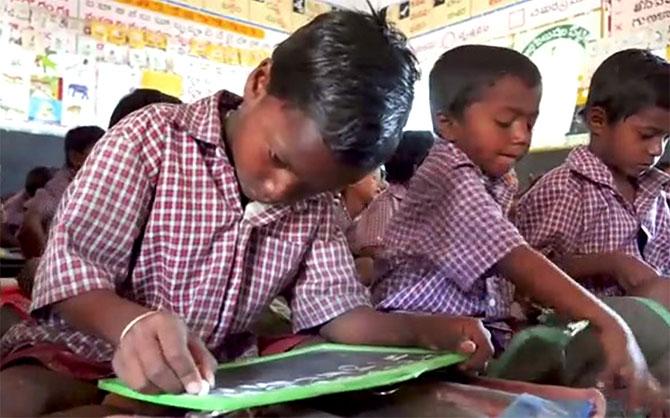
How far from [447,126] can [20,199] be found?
104cm

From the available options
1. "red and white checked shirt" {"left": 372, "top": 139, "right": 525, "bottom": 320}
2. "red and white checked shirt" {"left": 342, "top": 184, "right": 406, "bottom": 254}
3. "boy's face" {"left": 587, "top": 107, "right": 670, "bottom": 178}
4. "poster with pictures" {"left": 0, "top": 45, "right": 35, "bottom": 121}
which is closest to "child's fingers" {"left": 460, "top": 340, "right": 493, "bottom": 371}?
"red and white checked shirt" {"left": 372, "top": 139, "right": 525, "bottom": 320}

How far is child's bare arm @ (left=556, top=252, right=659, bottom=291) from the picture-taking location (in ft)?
3.10

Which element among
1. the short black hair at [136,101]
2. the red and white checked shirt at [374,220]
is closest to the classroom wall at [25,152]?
the short black hair at [136,101]

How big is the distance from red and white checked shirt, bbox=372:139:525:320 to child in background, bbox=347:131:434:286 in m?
0.37

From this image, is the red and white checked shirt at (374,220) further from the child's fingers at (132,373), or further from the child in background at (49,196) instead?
the child's fingers at (132,373)

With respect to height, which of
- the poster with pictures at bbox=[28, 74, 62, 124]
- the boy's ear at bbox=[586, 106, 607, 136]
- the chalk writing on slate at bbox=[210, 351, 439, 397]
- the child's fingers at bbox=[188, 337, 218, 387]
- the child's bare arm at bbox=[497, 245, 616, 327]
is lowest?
the chalk writing on slate at bbox=[210, 351, 439, 397]

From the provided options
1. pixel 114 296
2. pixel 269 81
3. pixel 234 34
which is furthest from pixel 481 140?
pixel 234 34

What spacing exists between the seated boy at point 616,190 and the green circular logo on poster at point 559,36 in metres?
0.66

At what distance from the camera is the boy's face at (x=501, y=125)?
1.00 meters

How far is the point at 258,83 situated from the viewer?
0.71 metres

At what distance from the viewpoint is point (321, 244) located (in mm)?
789

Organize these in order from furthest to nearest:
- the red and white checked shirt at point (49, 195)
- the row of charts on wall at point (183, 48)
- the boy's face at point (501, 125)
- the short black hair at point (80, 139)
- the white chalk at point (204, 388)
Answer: the row of charts on wall at point (183, 48) → the short black hair at point (80, 139) → the red and white checked shirt at point (49, 195) → the boy's face at point (501, 125) → the white chalk at point (204, 388)

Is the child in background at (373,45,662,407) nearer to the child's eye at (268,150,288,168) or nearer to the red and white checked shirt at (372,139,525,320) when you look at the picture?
the red and white checked shirt at (372,139,525,320)

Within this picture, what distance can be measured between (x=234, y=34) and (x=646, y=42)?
3.56 ft
